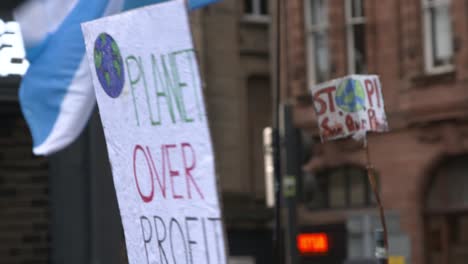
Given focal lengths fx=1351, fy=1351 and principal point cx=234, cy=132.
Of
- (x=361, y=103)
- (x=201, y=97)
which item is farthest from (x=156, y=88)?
(x=361, y=103)

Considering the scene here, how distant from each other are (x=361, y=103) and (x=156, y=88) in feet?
14.5

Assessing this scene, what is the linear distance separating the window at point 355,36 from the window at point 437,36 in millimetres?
1826

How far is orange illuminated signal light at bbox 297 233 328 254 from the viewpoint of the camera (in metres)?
11.4

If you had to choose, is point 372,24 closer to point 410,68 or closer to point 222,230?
point 410,68

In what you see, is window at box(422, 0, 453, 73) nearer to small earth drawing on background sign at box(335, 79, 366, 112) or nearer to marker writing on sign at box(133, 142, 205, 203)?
small earth drawing on background sign at box(335, 79, 366, 112)

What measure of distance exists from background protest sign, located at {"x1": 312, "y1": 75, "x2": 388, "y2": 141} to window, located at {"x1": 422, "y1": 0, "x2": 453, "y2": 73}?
1531cm

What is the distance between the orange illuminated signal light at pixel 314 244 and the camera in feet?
37.4

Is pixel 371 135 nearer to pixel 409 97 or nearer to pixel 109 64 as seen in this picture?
pixel 409 97

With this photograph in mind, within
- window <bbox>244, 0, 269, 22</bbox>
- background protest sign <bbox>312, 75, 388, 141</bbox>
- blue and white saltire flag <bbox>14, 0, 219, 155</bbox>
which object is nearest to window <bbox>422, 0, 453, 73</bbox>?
window <bbox>244, 0, 269, 22</bbox>

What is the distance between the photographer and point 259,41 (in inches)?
1189

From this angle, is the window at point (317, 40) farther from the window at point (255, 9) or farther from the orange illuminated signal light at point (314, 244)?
the orange illuminated signal light at point (314, 244)

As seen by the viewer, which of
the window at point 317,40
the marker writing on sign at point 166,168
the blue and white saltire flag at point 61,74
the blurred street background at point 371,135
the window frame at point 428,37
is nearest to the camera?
the marker writing on sign at point 166,168

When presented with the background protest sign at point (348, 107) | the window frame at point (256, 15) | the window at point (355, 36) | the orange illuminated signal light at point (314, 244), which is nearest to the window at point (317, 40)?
the window at point (355, 36)

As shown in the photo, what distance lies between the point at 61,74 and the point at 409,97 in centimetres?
1824
